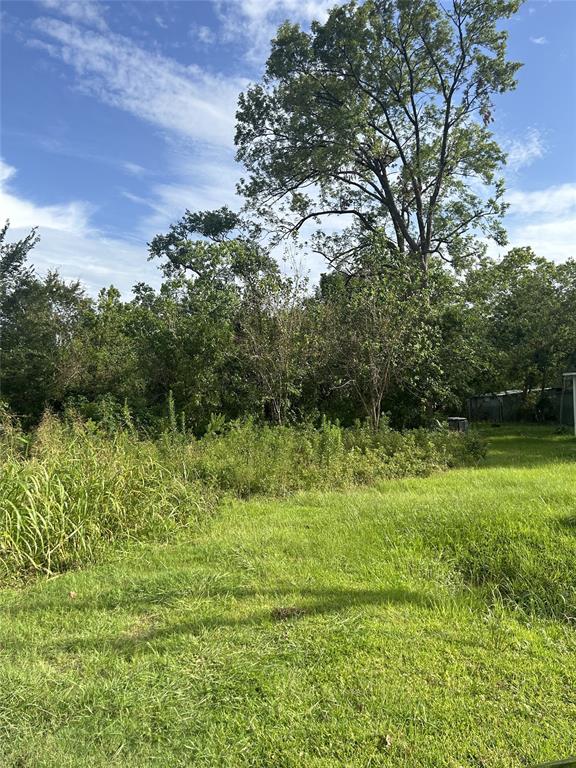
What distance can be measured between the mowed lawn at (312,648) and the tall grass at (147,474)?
395 millimetres

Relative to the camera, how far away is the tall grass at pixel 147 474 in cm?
460

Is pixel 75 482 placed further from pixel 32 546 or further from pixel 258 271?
pixel 258 271

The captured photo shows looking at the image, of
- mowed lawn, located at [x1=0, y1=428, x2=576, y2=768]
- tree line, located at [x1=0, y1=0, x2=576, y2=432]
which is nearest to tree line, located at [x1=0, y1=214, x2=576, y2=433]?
tree line, located at [x1=0, y1=0, x2=576, y2=432]

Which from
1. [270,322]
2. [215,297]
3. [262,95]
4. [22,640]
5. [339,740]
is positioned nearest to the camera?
[339,740]

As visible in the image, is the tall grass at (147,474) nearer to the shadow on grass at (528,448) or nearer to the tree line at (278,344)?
the shadow on grass at (528,448)

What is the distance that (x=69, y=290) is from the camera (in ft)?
55.2

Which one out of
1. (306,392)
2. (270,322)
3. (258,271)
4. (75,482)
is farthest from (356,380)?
(75,482)

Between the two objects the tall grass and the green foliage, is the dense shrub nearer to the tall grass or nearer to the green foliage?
the tall grass

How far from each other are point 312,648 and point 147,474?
11.0ft

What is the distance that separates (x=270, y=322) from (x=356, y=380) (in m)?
2.23

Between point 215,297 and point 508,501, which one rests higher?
point 215,297

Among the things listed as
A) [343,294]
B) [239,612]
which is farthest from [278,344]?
[239,612]

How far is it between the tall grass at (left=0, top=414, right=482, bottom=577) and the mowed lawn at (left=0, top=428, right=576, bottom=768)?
1.29 ft

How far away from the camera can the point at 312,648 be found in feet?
9.57
